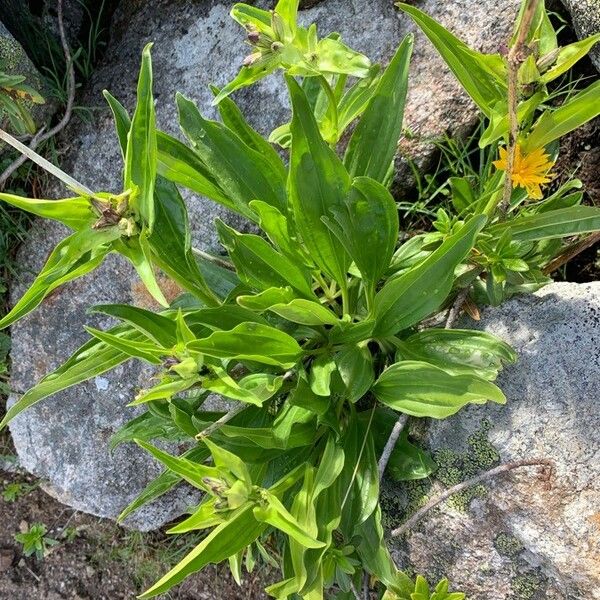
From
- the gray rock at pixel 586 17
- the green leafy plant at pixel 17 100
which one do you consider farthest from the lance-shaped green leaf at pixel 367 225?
the green leafy plant at pixel 17 100

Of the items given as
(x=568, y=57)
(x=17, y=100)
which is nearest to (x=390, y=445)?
(x=568, y=57)

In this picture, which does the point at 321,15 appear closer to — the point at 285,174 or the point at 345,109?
the point at 345,109

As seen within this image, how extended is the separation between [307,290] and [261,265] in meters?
0.14

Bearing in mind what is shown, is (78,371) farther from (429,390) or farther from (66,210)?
(429,390)

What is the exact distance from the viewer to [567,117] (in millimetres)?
1490

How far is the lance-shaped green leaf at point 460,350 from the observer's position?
171 cm

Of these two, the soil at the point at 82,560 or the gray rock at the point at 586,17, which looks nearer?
the gray rock at the point at 586,17

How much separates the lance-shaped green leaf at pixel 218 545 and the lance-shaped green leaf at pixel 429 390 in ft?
1.54

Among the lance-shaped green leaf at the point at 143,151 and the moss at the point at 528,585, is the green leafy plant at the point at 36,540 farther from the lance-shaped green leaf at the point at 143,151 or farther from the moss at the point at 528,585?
the lance-shaped green leaf at the point at 143,151

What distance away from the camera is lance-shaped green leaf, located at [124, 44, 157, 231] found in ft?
4.28

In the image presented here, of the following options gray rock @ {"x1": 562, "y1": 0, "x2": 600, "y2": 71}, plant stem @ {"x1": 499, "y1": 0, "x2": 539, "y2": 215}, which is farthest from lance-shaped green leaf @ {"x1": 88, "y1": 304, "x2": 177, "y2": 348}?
gray rock @ {"x1": 562, "y1": 0, "x2": 600, "y2": 71}

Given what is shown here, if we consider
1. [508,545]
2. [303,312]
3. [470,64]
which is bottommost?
[508,545]

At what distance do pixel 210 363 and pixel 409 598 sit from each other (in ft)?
3.00

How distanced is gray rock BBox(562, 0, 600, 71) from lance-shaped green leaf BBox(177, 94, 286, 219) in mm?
913
